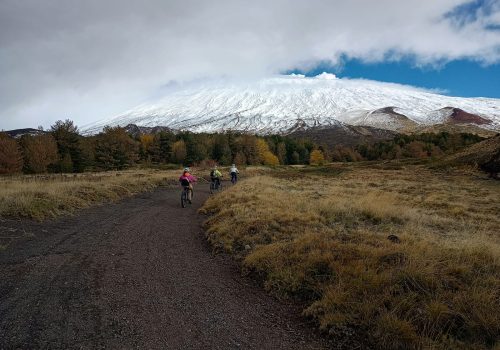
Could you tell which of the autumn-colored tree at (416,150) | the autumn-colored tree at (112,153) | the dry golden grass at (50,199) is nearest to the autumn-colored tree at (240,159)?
the autumn-colored tree at (112,153)

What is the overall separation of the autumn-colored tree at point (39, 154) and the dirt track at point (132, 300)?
214 feet

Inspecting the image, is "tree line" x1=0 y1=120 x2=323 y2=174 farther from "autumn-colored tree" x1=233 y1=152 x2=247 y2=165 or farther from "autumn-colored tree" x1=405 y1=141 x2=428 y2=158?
"autumn-colored tree" x1=405 y1=141 x2=428 y2=158

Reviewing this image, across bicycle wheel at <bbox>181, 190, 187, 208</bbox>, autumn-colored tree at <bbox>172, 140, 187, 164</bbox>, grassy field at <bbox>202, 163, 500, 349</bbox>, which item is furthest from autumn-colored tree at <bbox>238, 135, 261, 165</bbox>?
grassy field at <bbox>202, 163, 500, 349</bbox>

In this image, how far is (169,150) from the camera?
104 m

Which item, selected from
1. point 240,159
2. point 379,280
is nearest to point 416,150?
point 240,159

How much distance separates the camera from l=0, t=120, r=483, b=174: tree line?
6750cm

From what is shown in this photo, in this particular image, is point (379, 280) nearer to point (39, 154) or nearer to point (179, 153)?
point (39, 154)

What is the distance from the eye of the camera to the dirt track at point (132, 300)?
16.2ft

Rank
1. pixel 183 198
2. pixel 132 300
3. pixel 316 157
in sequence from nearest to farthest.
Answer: pixel 132 300 < pixel 183 198 < pixel 316 157

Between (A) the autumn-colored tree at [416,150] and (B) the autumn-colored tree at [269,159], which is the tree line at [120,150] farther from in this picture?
(A) the autumn-colored tree at [416,150]

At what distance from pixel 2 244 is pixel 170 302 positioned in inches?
259

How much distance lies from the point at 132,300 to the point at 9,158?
68640 mm

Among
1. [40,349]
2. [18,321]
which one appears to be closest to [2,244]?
[18,321]

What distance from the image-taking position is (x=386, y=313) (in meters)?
5.09
